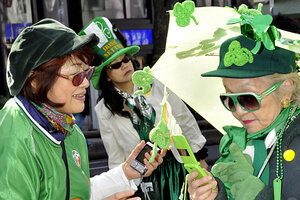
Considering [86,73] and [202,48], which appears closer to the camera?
[202,48]

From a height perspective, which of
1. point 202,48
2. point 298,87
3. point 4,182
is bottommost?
point 4,182

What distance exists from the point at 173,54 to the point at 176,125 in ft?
5.11

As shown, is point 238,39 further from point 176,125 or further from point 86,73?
point 176,125

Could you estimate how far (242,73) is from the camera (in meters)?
2.21

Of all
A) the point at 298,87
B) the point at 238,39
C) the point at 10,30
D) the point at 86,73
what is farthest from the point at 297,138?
the point at 10,30

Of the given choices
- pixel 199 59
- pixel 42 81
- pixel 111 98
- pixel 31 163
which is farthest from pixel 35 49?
pixel 111 98

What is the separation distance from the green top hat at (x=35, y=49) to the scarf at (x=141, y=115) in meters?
1.73

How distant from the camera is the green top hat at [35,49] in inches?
91.0

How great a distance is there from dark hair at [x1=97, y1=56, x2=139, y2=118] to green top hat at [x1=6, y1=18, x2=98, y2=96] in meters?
1.81

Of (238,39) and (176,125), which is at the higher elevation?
(238,39)

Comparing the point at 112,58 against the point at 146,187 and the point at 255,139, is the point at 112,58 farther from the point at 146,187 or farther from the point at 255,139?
the point at 255,139

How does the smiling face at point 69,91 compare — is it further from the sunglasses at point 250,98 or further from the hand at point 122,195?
the sunglasses at point 250,98

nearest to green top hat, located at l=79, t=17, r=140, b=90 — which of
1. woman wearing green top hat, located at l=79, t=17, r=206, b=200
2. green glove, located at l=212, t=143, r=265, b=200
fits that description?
woman wearing green top hat, located at l=79, t=17, r=206, b=200

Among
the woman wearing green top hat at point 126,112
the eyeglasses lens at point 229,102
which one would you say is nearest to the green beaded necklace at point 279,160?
the eyeglasses lens at point 229,102
